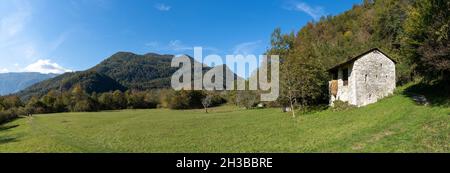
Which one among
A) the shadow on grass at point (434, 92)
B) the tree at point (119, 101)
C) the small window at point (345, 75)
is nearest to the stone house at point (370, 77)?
the small window at point (345, 75)

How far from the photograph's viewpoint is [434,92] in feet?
90.8

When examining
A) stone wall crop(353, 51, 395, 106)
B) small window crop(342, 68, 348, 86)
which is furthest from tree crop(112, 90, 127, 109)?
stone wall crop(353, 51, 395, 106)

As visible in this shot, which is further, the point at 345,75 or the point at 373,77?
the point at 345,75

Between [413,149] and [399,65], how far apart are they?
93.9ft

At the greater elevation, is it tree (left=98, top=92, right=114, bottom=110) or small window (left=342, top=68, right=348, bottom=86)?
small window (left=342, top=68, right=348, bottom=86)

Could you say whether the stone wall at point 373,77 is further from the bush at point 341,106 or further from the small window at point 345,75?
the small window at point 345,75

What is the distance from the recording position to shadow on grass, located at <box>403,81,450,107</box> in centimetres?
2373

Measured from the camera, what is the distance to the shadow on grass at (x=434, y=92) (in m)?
23.7

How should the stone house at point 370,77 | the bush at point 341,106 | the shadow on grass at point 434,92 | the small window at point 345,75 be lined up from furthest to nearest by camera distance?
1. the small window at point 345,75
2. the bush at point 341,106
3. the stone house at point 370,77
4. the shadow on grass at point 434,92

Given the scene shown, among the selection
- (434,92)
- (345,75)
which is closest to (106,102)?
(345,75)

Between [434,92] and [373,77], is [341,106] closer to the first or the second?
[373,77]

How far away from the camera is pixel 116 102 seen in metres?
136

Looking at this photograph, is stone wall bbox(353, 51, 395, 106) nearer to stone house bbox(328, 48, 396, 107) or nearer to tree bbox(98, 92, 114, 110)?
stone house bbox(328, 48, 396, 107)
